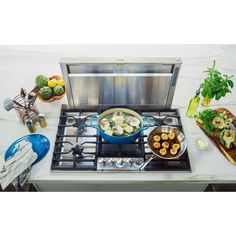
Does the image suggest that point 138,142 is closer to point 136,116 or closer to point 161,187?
point 136,116

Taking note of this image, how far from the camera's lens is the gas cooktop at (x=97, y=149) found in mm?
1531

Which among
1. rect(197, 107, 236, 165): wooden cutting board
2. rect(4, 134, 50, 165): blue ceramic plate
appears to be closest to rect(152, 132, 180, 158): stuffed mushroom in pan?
rect(197, 107, 236, 165): wooden cutting board

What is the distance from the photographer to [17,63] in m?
2.07

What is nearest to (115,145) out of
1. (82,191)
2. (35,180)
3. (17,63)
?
(82,191)

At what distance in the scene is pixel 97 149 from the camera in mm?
1581

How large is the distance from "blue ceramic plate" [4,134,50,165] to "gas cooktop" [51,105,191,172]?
72mm

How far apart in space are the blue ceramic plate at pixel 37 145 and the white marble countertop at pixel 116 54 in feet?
0.10

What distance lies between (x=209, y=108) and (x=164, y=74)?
1.60ft

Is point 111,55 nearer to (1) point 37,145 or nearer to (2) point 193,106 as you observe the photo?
(2) point 193,106

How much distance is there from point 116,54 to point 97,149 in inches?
37.1

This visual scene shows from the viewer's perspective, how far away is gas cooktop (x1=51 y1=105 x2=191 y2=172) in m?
1.53

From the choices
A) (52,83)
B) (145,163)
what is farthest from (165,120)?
(52,83)

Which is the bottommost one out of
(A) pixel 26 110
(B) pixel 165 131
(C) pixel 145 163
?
(C) pixel 145 163

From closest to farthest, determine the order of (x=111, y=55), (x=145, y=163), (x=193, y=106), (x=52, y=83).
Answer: (x=145, y=163) → (x=193, y=106) → (x=52, y=83) → (x=111, y=55)
